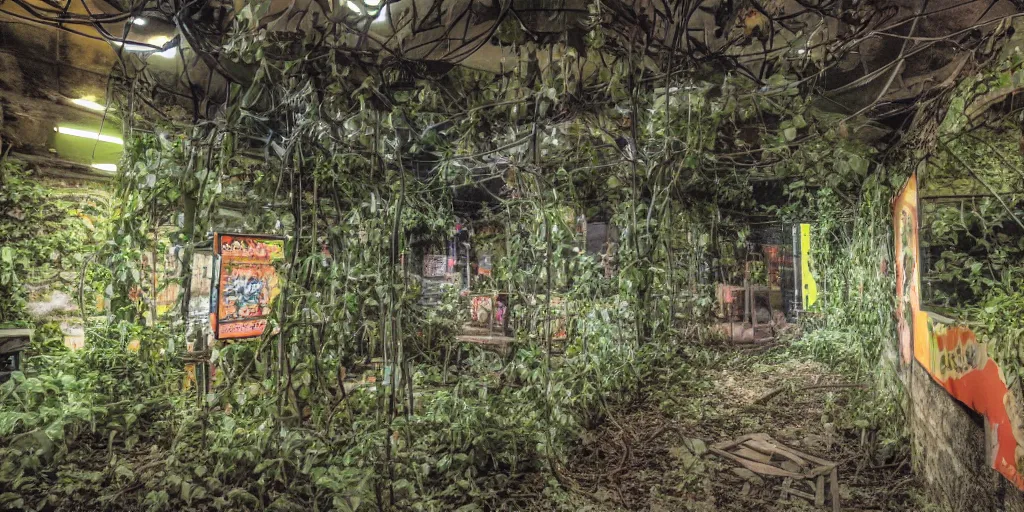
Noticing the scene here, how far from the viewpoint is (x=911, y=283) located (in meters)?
4.08

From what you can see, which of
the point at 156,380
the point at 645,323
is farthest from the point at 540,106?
the point at 156,380

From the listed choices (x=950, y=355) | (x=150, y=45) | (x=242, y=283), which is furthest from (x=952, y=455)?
(x=150, y=45)

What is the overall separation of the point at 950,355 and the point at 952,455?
617mm

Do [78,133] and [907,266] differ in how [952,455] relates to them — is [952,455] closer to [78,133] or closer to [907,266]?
[907,266]

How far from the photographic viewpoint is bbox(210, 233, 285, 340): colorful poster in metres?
4.27

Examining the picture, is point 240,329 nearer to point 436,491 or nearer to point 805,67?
point 436,491

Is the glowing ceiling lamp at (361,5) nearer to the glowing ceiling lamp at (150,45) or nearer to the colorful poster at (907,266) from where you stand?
the glowing ceiling lamp at (150,45)

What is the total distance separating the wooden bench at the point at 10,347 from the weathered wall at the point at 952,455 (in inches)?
248

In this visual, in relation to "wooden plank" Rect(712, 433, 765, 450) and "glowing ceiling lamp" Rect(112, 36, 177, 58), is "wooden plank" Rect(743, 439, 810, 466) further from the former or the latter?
"glowing ceiling lamp" Rect(112, 36, 177, 58)

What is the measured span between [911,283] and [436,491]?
13.3 ft

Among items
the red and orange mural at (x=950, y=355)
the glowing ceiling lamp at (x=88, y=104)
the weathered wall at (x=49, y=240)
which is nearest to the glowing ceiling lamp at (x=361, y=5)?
the glowing ceiling lamp at (x=88, y=104)

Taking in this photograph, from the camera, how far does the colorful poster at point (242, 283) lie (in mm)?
4270

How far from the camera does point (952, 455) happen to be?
3.03m

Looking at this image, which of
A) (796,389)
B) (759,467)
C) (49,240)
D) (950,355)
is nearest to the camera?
(950,355)
